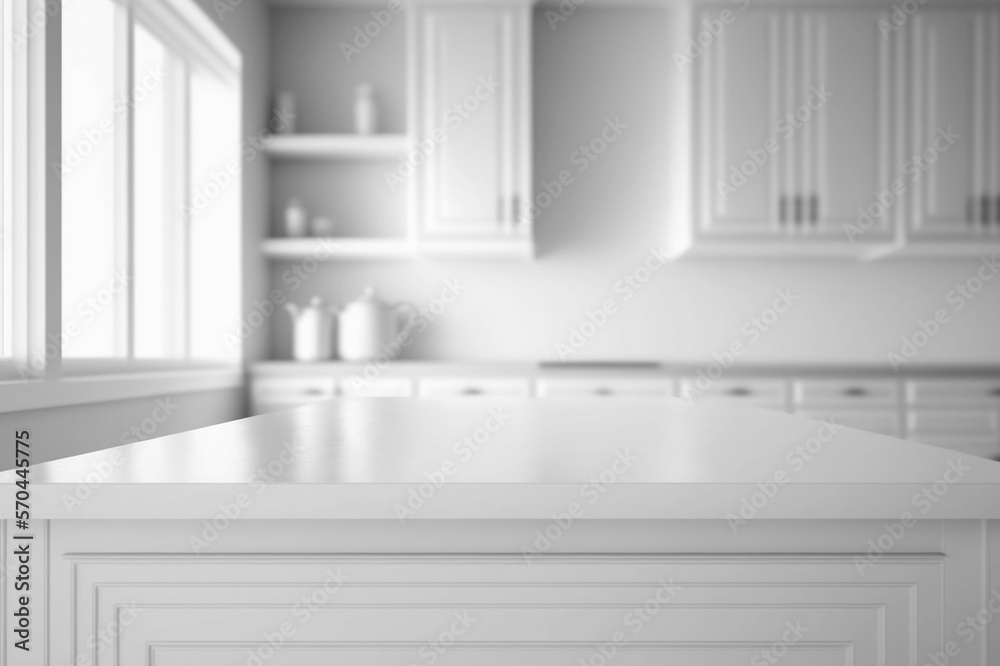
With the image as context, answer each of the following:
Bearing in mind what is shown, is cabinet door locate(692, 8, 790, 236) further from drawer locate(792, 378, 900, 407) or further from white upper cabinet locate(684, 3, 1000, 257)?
drawer locate(792, 378, 900, 407)

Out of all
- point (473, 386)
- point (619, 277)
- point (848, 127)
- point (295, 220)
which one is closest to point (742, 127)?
point (848, 127)

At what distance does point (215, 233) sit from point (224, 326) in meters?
0.43

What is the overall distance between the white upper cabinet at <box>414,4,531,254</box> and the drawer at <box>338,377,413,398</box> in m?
0.69

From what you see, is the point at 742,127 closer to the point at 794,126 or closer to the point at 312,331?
the point at 794,126

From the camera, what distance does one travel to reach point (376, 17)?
3.60m

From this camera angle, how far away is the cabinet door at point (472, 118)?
10.5 feet

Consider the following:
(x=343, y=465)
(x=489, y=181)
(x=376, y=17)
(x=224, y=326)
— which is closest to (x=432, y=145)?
(x=489, y=181)

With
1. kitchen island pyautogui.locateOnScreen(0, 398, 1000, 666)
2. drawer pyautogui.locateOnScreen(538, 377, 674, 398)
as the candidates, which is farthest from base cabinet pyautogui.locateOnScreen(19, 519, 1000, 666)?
drawer pyautogui.locateOnScreen(538, 377, 674, 398)

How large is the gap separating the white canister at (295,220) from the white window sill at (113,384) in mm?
775

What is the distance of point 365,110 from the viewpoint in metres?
3.43

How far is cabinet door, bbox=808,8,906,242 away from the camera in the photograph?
10.6ft

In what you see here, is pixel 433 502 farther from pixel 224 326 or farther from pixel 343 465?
pixel 224 326

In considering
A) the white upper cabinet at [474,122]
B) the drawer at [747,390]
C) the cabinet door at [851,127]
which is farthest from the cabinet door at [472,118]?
the cabinet door at [851,127]

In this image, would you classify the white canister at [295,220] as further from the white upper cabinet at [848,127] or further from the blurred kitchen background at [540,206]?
the white upper cabinet at [848,127]
